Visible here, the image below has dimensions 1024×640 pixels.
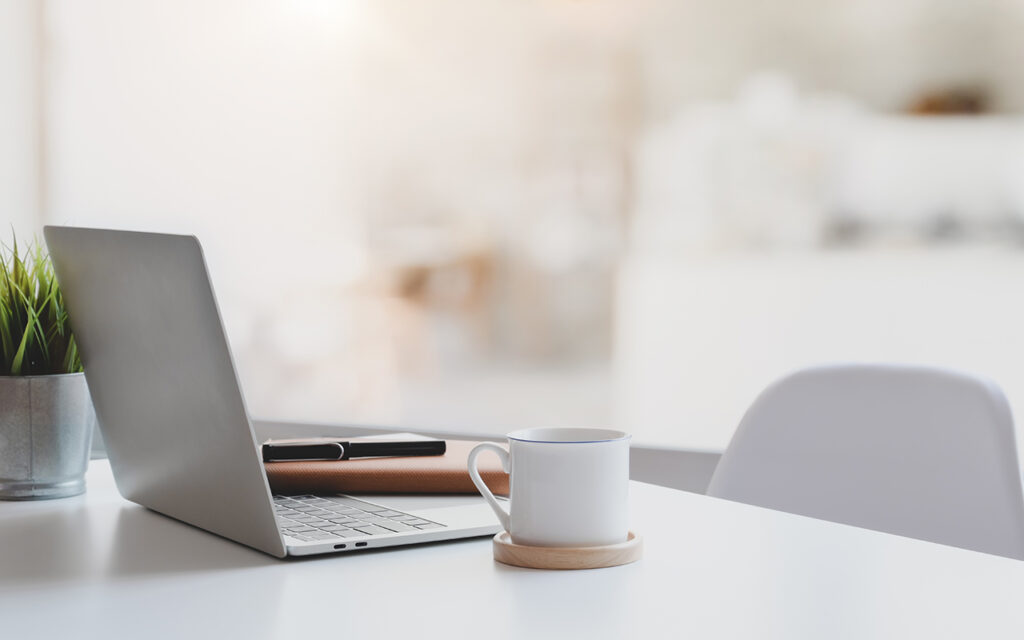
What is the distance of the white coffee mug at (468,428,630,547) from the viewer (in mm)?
732

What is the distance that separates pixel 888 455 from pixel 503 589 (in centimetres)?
65

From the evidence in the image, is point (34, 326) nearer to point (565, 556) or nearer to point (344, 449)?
point (344, 449)

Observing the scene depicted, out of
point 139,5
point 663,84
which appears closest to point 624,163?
point 663,84

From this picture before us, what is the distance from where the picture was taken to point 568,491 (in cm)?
73

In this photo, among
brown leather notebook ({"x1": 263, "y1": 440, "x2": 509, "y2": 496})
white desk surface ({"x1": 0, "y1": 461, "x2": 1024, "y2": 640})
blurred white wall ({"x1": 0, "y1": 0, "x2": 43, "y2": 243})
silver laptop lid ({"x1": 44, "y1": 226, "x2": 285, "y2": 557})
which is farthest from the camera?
blurred white wall ({"x1": 0, "y1": 0, "x2": 43, "y2": 243})

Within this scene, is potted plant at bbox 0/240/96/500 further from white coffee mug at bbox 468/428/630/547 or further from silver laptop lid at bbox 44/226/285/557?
white coffee mug at bbox 468/428/630/547

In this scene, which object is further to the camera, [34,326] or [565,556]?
[34,326]

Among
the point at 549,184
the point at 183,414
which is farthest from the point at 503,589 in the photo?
the point at 549,184

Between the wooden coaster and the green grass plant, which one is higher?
the green grass plant

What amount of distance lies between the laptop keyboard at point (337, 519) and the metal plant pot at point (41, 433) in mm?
224

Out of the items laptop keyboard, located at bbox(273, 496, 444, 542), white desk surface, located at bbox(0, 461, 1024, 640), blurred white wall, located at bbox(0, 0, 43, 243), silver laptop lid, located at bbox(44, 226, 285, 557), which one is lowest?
white desk surface, located at bbox(0, 461, 1024, 640)

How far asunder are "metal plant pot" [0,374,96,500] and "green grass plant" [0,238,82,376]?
0.05 ft

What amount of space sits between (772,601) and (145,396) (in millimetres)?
505

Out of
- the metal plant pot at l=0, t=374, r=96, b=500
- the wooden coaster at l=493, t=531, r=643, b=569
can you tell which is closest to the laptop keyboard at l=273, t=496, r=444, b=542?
the wooden coaster at l=493, t=531, r=643, b=569
